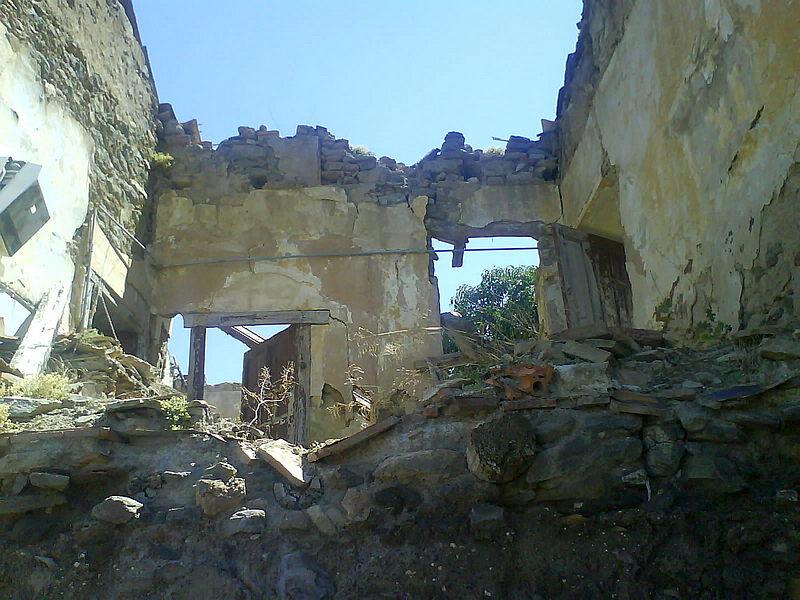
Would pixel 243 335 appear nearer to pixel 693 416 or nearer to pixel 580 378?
pixel 580 378

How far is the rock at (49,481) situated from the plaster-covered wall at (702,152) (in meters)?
4.13

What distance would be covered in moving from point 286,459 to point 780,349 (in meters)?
2.63

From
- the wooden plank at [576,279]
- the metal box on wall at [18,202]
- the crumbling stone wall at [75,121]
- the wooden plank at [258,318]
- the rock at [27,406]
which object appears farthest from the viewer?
the wooden plank at [258,318]

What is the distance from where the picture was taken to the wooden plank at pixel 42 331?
601 cm

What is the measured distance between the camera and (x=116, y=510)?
3346 mm

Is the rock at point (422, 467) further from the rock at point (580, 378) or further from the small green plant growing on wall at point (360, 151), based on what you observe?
the small green plant growing on wall at point (360, 151)

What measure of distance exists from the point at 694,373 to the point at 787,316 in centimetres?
81

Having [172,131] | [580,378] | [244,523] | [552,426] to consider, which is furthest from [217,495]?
[172,131]

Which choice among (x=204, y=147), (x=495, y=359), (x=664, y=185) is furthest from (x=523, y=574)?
A: (x=204, y=147)

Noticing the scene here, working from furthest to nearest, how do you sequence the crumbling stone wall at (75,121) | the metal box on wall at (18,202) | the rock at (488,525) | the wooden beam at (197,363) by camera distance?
the wooden beam at (197,363), the crumbling stone wall at (75,121), the metal box on wall at (18,202), the rock at (488,525)

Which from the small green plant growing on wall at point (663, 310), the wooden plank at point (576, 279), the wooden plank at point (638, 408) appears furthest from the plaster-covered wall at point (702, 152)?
the wooden plank at point (638, 408)

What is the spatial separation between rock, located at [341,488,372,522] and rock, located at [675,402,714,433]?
1.53 m

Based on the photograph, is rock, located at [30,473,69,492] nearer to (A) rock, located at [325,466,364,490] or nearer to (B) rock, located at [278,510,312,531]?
(B) rock, located at [278,510,312,531]

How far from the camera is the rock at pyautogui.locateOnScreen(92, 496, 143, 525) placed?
10.9 feet
